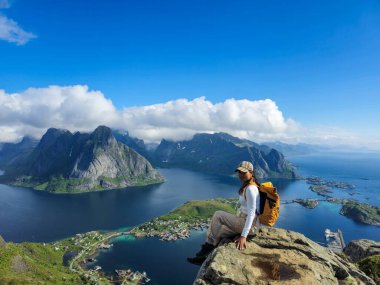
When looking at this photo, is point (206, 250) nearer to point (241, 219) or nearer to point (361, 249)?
point (241, 219)

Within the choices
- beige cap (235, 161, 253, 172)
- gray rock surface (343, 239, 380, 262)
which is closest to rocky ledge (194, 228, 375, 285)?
beige cap (235, 161, 253, 172)

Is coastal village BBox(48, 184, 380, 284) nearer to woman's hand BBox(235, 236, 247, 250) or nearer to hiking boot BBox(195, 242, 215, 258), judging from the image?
hiking boot BBox(195, 242, 215, 258)

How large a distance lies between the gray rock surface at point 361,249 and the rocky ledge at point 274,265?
59.3 feet

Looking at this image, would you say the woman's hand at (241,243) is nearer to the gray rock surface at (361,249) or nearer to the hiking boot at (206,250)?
the hiking boot at (206,250)

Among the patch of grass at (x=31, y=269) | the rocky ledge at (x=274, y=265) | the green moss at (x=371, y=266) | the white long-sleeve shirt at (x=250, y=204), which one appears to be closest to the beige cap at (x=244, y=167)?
the white long-sleeve shirt at (x=250, y=204)

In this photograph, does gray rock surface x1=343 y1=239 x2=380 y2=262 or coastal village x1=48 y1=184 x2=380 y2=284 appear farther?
coastal village x1=48 y1=184 x2=380 y2=284

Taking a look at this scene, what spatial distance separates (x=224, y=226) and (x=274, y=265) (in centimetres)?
303

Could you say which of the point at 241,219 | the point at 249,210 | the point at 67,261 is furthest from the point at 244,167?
the point at 67,261

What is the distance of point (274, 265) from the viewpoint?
14125 mm

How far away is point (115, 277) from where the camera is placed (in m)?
125

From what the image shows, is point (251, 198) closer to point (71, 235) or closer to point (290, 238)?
point (290, 238)

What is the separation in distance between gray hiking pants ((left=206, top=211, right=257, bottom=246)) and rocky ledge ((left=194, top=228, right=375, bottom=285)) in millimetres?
811

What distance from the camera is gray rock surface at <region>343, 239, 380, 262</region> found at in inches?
1271

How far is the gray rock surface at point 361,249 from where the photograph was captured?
3228 cm
